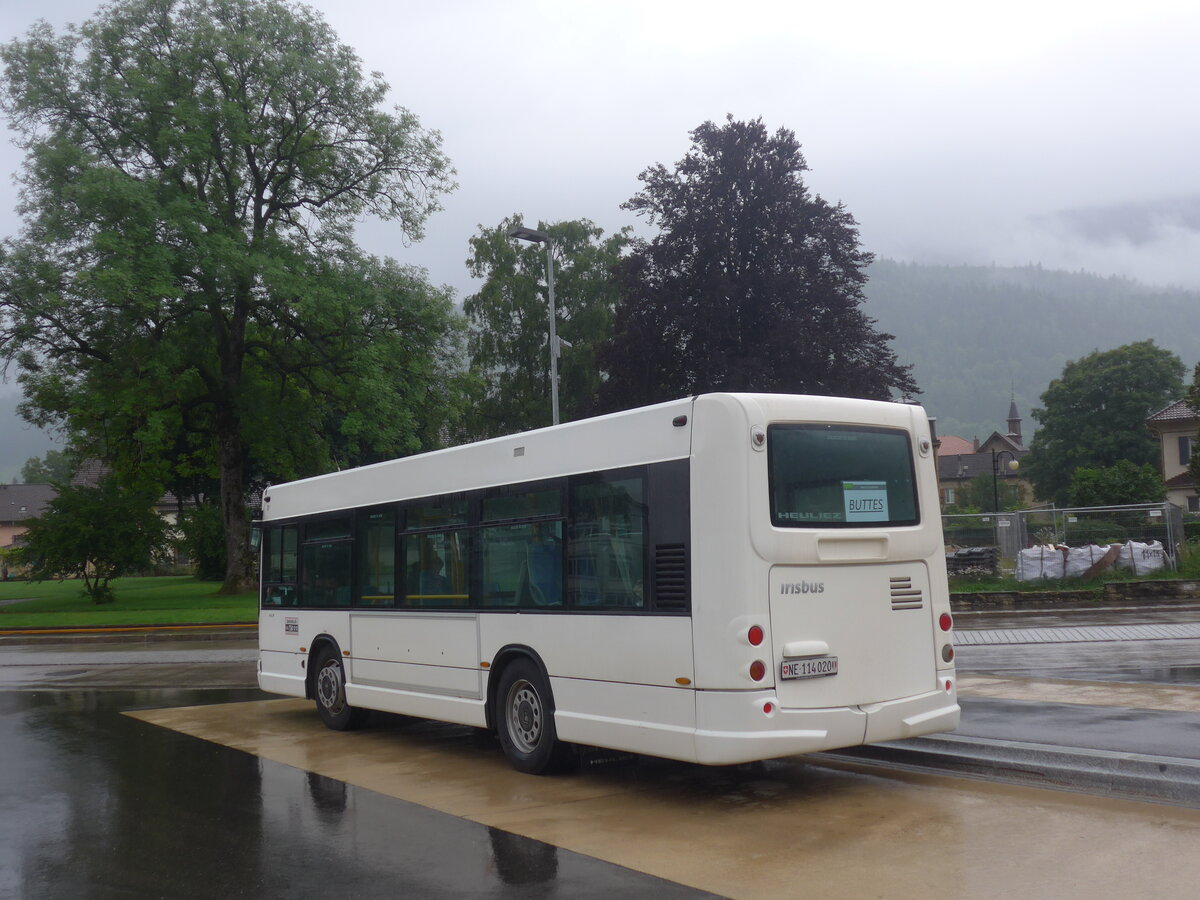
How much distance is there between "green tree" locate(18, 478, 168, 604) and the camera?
35.3 m

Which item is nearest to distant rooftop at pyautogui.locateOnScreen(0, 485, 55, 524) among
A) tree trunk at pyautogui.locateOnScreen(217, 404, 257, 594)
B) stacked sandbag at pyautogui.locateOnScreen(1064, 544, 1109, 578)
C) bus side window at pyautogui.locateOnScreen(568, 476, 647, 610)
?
tree trunk at pyautogui.locateOnScreen(217, 404, 257, 594)

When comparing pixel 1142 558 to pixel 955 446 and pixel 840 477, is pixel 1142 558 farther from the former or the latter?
pixel 955 446

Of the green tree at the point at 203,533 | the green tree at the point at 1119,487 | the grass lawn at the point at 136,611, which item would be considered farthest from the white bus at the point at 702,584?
the green tree at the point at 1119,487

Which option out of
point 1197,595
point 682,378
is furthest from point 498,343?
point 1197,595

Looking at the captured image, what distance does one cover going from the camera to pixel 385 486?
37.9ft

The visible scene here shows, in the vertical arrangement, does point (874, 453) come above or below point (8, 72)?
below

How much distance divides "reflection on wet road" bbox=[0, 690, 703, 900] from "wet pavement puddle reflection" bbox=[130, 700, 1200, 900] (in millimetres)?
213

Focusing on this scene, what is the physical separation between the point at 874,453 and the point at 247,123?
3030 centimetres

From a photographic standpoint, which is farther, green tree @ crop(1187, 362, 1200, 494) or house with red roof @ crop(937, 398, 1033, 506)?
house with red roof @ crop(937, 398, 1033, 506)

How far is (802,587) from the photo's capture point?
7629 mm

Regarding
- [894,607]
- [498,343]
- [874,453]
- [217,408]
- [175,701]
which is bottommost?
[175,701]

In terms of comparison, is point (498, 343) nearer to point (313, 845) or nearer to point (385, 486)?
point (385, 486)

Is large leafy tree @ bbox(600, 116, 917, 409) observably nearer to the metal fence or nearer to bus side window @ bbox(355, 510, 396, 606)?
the metal fence

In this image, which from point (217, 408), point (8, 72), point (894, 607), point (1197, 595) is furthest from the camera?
point (217, 408)
